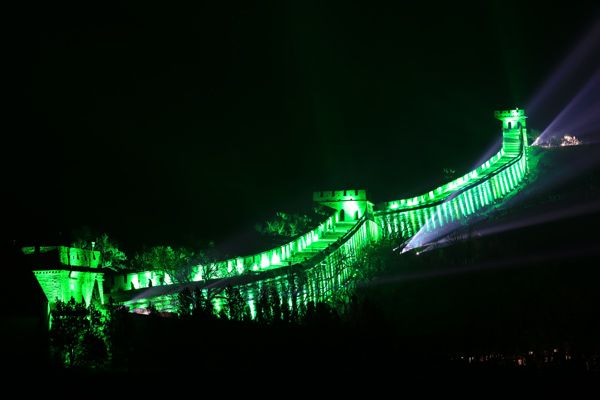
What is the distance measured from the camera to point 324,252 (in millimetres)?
40344

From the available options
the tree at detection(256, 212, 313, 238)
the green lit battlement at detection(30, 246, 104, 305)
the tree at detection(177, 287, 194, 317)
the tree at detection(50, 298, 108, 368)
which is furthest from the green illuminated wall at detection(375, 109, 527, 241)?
the tree at detection(50, 298, 108, 368)

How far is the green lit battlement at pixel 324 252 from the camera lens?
38.2 m

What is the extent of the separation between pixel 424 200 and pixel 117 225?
75.6 ft

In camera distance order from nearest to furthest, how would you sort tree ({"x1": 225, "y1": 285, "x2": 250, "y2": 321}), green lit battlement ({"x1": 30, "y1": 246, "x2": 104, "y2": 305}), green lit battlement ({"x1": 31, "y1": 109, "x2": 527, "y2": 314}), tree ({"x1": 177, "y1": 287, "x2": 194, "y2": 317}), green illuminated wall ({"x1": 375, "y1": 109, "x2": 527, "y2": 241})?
tree ({"x1": 177, "y1": 287, "x2": 194, "y2": 317}), tree ({"x1": 225, "y1": 285, "x2": 250, "y2": 321}), green lit battlement ({"x1": 30, "y1": 246, "x2": 104, "y2": 305}), green lit battlement ({"x1": 31, "y1": 109, "x2": 527, "y2": 314}), green illuminated wall ({"x1": 375, "y1": 109, "x2": 527, "y2": 241})

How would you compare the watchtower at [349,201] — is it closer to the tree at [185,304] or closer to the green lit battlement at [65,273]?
the tree at [185,304]

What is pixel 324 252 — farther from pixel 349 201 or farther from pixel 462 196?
pixel 462 196

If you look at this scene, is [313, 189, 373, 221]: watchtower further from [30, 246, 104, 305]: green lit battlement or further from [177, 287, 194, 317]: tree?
[30, 246, 104, 305]: green lit battlement

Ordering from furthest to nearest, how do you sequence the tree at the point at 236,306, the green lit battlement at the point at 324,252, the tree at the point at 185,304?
the green lit battlement at the point at 324,252
the tree at the point at 236,306
the tree at the point at 185,304

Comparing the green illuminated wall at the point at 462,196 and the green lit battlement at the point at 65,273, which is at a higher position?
the green illuminated wall at the point at 462,196

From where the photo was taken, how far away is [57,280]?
117 ft

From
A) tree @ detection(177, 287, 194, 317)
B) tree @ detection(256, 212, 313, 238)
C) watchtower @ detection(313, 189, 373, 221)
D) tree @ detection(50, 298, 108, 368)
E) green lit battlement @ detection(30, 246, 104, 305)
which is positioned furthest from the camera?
tree @ detection(256, 212, 313, 238)

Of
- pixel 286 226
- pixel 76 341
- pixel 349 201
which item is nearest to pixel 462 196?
pixel 349 201

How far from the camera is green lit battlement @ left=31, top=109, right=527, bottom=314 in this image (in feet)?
125

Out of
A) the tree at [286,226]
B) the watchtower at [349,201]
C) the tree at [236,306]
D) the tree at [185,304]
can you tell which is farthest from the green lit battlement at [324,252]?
the tree at [286,226]
